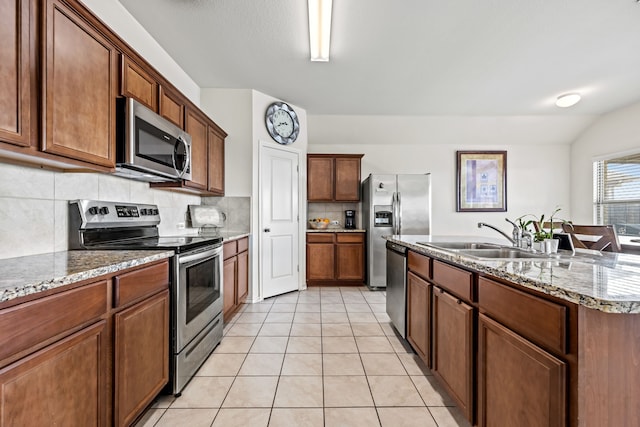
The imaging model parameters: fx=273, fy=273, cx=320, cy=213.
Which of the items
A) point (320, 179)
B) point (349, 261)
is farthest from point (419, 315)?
point (320, 179)

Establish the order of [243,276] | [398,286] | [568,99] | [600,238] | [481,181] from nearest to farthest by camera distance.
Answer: [398,286] < [600,238] < [243,276] < [568,99] < [481,181]

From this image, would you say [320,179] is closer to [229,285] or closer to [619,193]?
[229,285]

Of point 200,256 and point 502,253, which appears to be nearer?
point 502,253

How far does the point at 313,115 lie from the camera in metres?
4.41

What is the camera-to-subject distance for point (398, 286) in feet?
7.80

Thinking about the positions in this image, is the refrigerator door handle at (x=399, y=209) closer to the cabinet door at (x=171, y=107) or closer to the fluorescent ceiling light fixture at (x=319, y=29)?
the fluorescent ceiling light fixture at (x=319, y=29)

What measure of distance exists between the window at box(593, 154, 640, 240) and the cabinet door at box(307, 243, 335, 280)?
445 cm

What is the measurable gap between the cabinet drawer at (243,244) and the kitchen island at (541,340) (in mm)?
2134

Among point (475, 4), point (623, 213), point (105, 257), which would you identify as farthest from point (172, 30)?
point (623, 213)

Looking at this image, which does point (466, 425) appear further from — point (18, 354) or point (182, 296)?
point (18, 354)

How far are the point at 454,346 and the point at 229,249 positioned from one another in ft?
6.81

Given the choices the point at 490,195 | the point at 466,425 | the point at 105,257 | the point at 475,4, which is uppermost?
the point at 475,4

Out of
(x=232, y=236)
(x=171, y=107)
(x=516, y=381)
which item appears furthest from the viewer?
(x=232, y=236)

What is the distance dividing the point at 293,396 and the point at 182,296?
91 centimetres
